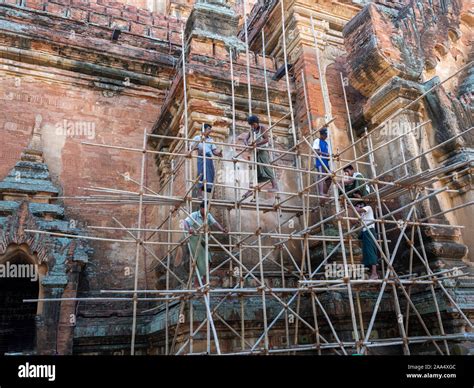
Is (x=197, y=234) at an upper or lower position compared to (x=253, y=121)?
lower

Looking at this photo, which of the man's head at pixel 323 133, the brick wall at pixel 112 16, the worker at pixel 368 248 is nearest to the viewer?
the worker at pixel 368 248

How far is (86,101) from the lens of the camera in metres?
9.41

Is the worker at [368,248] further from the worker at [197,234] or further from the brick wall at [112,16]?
the brick wall at [112,16]

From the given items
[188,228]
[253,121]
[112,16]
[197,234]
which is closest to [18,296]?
[188,228]

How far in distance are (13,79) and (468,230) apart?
910cm

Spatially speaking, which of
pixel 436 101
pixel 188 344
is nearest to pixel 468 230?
pixel 436 101

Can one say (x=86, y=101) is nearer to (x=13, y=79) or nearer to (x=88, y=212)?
(x=13, y=79)

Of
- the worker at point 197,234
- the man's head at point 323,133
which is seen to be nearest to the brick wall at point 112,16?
the man's head at point 323,133

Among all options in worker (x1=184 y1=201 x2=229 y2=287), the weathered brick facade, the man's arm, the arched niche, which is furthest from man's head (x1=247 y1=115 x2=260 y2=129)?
the arched niche

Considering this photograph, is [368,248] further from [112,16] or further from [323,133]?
[112,16]

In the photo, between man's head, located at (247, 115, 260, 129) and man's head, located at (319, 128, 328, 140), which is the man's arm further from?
man's head, located at (319, 128, 328, 140)

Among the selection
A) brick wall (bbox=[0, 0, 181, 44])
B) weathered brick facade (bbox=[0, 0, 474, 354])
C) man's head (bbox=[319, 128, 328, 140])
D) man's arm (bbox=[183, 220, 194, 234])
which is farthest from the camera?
brick wall (bbox=[0, 0, 181, 44])
